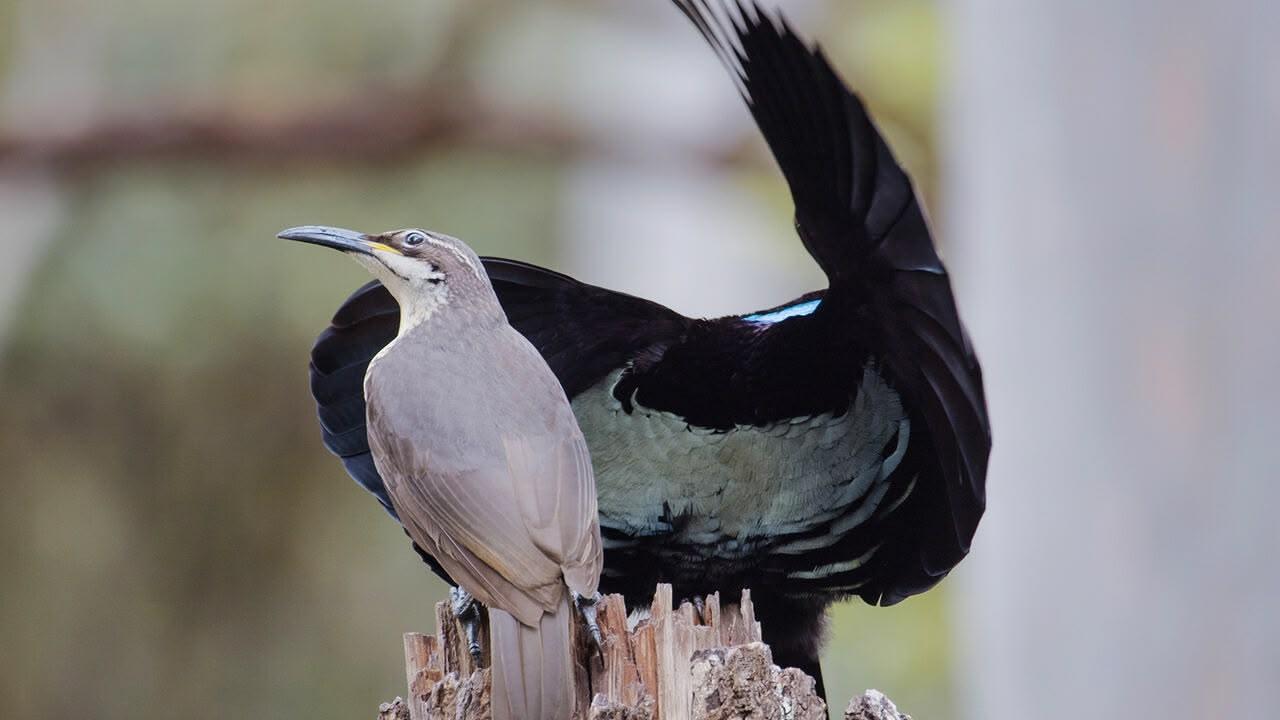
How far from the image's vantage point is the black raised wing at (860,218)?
2.29 metres

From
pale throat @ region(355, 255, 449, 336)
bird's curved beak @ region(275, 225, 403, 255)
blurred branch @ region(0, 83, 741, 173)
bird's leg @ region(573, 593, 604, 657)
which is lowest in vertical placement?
bird's leg @ region(573, 593, 604, 657)

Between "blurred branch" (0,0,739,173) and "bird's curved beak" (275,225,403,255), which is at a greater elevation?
"blurred branch" (0,0,739,173)

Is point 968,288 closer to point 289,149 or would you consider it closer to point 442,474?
point 289,149

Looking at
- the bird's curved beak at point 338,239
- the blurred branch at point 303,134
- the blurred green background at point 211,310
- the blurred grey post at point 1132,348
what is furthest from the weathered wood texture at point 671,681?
the blurred branch at point 303,134

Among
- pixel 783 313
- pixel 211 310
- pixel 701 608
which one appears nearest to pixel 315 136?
pixel 211 310

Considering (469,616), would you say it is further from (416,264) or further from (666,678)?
(416,264)

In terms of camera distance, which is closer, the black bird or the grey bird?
the grey bird

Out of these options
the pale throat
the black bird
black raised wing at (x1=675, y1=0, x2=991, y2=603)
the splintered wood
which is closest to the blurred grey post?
Answer: the black bird

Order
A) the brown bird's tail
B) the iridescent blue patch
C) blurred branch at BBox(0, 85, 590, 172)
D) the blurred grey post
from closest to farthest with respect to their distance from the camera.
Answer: the brown bird's tail, the iridescent blue patch, the blurred grey post, blurred branch at BBox(0, 85, 590, 172)

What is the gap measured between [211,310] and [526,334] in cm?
547

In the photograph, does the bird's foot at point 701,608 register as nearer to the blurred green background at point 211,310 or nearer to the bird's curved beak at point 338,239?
the bird's curved beak at point 338,239

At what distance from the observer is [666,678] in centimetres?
225

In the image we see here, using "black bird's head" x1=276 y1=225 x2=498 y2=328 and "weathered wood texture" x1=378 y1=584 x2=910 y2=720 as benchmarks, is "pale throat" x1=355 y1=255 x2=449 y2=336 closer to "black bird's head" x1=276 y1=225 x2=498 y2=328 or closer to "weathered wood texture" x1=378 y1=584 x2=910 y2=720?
"black bird's head" x1=276 y1=225 x2=498 y2=328

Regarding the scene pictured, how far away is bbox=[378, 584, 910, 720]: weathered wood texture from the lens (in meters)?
2.22
